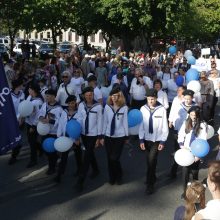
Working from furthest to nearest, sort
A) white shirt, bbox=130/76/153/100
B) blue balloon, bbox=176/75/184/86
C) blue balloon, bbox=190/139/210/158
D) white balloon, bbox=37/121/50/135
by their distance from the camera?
blue balloon, bbox=176/75/184/86 < white shirt, bbox=130/76/153/100 < white balloon, bbox=37/121/50/135 < blue balloon, bbox=190/139/210/158

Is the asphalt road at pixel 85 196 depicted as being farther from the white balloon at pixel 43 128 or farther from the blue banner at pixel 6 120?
the blue banner at pixel 6 120

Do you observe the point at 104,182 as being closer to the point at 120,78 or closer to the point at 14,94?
the point at 14,94

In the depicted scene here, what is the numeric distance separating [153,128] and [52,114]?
6.52 feet

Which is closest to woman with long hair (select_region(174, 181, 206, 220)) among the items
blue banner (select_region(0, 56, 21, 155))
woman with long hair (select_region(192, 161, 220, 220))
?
woman with long hair (select_region(192, 161, 220, 220))

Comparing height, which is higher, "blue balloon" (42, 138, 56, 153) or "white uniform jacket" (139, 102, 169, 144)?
"white uniform jacket" (139, 102, 169, 144)

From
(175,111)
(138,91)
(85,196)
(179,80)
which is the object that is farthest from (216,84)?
(85,196)

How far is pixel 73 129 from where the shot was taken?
A: 7441 millimetres

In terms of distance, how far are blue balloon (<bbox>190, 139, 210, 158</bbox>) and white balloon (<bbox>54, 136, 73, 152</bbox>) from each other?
208 centimetres

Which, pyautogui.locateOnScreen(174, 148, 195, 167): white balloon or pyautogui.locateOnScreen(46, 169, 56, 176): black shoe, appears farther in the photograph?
pyautogui.locateOnScreen(46, 169, 56, 176): black shoe

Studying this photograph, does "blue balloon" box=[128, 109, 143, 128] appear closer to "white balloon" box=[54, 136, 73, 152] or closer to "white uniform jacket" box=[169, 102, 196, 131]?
"white balloon" box=[54, 136, 73, 152]

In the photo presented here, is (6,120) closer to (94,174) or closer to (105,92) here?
(94,174)

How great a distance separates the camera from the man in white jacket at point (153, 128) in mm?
7312

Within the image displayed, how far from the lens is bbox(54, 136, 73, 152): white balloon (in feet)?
24.6

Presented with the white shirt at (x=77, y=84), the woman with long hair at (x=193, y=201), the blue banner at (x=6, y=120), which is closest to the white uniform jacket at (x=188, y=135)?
the woman with long hair at (x=193, y=201)
